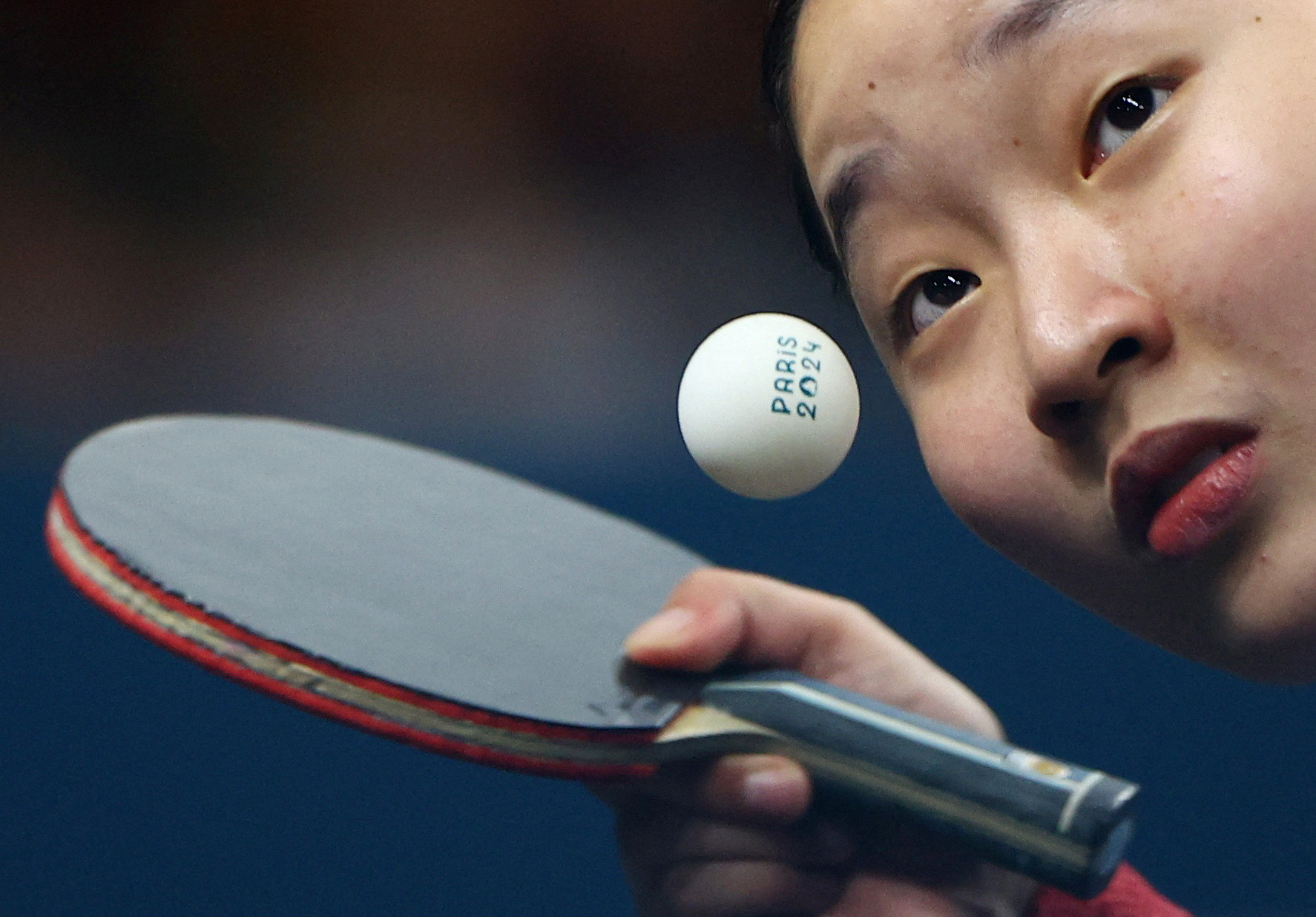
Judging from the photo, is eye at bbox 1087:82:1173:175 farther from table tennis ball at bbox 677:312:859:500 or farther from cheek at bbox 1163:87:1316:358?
table tennis ball at bbox 677:312:859:500

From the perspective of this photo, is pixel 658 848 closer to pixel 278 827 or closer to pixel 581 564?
pixel 581 564

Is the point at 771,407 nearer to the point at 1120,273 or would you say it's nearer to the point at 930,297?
the point at 930,297

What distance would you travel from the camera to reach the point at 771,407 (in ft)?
2.08

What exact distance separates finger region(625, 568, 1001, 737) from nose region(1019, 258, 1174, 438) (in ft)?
1.11

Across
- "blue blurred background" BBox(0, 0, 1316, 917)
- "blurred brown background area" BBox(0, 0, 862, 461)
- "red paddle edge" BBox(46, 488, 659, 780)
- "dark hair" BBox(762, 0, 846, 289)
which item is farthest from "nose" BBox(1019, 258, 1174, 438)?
"blurred brown background area" BBox(0, 0, 862, 461)

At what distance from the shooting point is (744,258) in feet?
5.25

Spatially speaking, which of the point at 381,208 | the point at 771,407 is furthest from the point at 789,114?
the point at 381,208

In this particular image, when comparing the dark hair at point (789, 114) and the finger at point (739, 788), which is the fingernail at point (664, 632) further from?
the dark hair at point (789, 114)

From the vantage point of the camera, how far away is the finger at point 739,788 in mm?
684

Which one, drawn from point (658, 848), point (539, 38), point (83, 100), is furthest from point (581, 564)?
point (83, 100)

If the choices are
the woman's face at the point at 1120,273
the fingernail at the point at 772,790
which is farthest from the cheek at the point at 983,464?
the fingernail at the point at 772,790

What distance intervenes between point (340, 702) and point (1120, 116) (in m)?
0.40

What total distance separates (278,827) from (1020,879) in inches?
29.3

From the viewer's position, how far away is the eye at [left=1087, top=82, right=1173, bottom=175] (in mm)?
430
